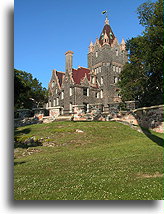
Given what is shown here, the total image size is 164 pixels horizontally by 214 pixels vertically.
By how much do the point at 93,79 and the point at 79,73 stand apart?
3.53m

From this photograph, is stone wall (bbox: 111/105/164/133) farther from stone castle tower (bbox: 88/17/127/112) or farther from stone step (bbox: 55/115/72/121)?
stone castle tower (bbox: 88/17/127/112)

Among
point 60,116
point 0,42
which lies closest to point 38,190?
point 0,42

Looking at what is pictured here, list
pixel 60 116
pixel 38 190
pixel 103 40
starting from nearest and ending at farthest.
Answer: pixel 38 190 → pixel 60 116 → pixel 103 40

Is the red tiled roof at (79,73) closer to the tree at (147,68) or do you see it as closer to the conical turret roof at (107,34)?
the conical turret roof at (107,34)

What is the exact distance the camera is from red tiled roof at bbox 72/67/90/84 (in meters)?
39.2

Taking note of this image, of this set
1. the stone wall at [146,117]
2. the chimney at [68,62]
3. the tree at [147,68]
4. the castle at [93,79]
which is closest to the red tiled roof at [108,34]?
the castle at [93,79]

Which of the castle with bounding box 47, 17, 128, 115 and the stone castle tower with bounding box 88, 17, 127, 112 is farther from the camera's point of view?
the stone castle tower with bounding box 88, 17, 127, 112

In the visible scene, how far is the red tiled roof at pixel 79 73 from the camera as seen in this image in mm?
39188

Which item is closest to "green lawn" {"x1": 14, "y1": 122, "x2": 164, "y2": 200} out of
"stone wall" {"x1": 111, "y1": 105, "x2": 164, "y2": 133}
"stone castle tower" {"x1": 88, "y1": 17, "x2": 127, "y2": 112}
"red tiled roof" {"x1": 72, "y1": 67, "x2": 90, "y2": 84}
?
"stone wall" {"x1": 111, "y1": 105, "x2": 164, "y2": 133}

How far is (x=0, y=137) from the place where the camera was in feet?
19.9

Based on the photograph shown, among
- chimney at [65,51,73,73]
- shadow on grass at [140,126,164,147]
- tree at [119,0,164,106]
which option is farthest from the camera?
chimney at [65,51,73,73]

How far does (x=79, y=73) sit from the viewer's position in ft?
135

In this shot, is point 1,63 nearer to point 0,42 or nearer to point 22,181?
point 0,42

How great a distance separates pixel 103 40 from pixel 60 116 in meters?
28.8
